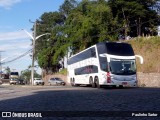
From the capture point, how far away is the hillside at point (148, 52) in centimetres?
5822

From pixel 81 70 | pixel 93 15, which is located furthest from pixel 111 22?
pixel 81 70

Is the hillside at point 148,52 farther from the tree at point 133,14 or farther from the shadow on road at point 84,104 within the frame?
the shadow on road at point 84,104

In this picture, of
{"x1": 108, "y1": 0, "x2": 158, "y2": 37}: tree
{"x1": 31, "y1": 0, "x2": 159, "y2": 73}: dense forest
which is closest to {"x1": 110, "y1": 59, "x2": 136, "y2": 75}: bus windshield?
{"x1": 31, "y1": 0, "x2": 159, "y2": 73}: dense forest

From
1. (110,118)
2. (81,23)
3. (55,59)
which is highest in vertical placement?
(81,23)

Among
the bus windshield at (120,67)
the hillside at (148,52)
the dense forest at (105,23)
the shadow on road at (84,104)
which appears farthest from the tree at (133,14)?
the shadow on road at (84,104)

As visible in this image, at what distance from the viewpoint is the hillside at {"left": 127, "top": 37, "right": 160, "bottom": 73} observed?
58.2 meters

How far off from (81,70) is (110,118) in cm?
3213

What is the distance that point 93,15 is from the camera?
77750mm

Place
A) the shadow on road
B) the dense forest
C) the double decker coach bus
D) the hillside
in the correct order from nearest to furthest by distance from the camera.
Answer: the shadow on road → the double decker coach bus → the hillside → the dense forest

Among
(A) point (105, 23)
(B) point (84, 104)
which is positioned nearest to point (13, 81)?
(A) point (105, 23)

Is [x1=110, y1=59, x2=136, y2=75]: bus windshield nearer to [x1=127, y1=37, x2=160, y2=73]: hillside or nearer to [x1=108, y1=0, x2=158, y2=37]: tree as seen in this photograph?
[x1=127, y1=37, x2=160, y2=73]: hillside

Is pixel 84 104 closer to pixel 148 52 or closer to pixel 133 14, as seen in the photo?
pixel 148 52

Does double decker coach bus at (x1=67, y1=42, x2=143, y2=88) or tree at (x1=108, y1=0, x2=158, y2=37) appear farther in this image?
tree at (x1=108, y1=0, x2=158, y2=37)

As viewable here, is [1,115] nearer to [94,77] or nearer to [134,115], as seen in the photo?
[134,115]
